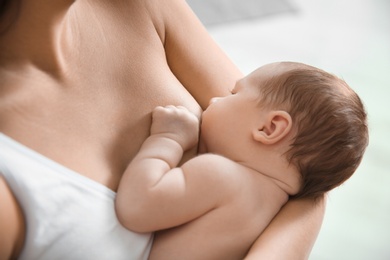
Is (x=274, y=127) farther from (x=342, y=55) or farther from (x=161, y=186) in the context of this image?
(x=342, y=55)

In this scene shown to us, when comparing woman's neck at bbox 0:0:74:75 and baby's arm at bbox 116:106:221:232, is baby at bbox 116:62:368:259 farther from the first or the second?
woman's neck at bbox 0:0:74:75

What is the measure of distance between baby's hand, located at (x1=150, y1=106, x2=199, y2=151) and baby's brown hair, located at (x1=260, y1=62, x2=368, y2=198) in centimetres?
14

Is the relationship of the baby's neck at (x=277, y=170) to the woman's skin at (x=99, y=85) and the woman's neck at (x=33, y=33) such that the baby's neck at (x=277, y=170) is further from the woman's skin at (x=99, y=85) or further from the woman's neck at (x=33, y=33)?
the woman's neck at (x=33, y=33)

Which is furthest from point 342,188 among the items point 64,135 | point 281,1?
point 64,135

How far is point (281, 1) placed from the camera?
2.82m

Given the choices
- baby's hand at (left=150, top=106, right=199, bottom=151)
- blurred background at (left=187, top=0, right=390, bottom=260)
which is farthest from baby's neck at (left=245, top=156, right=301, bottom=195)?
blurred background at (left=187, top=0, right=390, bottom=260)

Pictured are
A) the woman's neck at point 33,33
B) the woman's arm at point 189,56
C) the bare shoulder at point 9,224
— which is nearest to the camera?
the bare shoulder at point 9,224

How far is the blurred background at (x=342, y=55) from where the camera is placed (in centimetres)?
188

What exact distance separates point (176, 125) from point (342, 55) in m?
1.72

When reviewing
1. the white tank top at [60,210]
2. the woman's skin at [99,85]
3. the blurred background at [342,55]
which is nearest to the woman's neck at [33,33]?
the woman's skin at [99,85]

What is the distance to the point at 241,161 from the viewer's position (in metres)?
1.09

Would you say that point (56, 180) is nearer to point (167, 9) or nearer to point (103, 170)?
point (103, 170)

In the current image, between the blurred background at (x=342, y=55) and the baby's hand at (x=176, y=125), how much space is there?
82 centimetres

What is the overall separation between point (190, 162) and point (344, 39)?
1.90 meters
